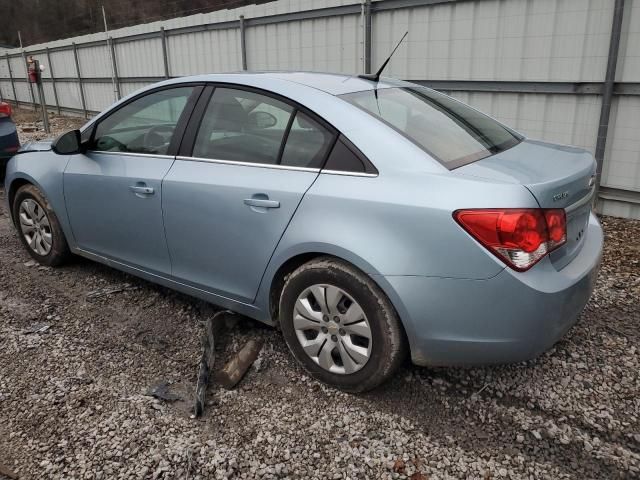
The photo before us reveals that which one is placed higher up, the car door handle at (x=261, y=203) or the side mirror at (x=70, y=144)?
the side mirror at (x=70, y=144)

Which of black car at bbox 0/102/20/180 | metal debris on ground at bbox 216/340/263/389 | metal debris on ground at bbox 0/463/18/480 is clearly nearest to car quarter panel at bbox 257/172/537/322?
metal debris on ground at bbox 216/340/263/389

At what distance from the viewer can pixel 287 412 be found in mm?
2588

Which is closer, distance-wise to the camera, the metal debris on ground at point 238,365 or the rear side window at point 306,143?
the rear side window at point 306,143

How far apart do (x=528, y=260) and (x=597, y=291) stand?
2.05 meters

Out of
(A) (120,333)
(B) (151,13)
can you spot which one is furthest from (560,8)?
(B) (151,13)

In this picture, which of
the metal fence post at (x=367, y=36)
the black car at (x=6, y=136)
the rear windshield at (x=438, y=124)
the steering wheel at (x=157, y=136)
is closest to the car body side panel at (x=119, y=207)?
the steering wheel at (x=157, y=136)

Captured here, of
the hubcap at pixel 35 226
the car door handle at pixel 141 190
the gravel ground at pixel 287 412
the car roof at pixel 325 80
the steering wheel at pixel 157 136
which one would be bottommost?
the gravel ground at pixel 287 412

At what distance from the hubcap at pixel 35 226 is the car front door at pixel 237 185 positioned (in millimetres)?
1590

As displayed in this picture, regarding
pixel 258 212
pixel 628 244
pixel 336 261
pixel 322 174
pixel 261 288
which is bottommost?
pixel 628 244

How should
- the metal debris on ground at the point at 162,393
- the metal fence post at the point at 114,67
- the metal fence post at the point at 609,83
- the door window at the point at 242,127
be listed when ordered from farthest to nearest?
1. the metal fence post at the point at 114,67
2. the metal fence post at the point at 609,83
3. the door window at the point at 242,127
4. the metal debris on ground at the point at 162,393

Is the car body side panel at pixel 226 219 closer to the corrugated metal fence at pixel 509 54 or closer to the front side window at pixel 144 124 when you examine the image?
the front side window at pixel 144 124

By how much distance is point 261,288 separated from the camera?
9.28 feet

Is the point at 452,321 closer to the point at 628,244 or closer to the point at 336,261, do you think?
the point at 336,261

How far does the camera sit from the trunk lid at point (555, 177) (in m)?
2.25
